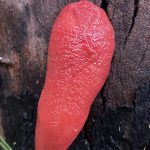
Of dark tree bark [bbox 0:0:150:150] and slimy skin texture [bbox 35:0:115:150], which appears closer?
slimy skin texture [bbox 35:0:115:150]

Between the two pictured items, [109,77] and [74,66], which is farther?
[109,77]

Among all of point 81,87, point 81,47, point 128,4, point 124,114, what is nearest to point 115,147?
point 124,114

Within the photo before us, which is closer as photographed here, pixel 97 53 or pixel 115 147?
pixel 97 53

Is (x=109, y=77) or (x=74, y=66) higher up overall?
(x=74, y=66)

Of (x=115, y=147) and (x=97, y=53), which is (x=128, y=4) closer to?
(x=97, y=53)

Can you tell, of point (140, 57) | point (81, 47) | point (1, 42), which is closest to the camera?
point (81, 47)
